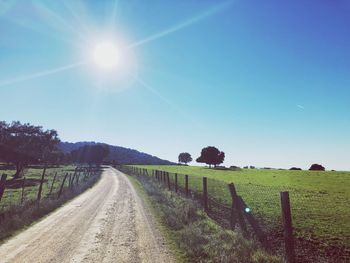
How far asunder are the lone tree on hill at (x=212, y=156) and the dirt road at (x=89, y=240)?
411 ft

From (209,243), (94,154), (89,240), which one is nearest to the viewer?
(209,243)

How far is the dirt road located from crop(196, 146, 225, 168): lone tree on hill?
125 m

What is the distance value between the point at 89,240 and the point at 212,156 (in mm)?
131616

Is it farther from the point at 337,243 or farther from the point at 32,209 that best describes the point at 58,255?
the point at 337,243

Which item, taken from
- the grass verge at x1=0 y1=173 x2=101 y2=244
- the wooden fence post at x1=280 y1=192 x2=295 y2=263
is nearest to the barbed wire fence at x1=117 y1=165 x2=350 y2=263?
the wooden fence post at x1=280 y1=192 x2=295 y2=263

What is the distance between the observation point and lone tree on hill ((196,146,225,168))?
141m

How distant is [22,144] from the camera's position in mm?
65938

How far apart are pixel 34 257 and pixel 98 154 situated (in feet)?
498

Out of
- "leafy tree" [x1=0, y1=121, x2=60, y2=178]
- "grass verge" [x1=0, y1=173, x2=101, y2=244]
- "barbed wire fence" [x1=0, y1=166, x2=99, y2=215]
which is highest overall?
"leafy tree" [x1=0, y1=121, x2=60, y2=178]

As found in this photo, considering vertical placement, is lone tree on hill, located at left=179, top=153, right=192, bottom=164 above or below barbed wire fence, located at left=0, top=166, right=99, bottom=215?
above

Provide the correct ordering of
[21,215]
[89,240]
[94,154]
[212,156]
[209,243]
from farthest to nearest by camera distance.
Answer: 1. [94,154]
2. [212,156]
3. [21,215]
4. [89,240]
5. [209,243]

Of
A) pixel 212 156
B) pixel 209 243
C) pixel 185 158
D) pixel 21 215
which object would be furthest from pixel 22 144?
pixel 185 158

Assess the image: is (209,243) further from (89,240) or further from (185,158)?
(185,158)

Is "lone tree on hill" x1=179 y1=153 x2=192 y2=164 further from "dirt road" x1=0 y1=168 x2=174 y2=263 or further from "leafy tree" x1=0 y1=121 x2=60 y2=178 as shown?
"dirt road" x1=0 y1=168 x2=174 y2=263
